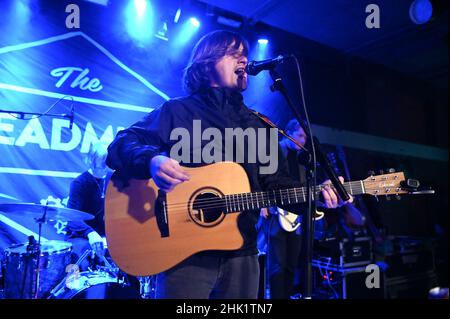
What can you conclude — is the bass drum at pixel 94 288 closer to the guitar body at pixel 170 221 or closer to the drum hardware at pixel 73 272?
the drum hardware at pixel 73 272

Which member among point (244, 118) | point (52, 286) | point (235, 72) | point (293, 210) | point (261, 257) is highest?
point (235, 72)

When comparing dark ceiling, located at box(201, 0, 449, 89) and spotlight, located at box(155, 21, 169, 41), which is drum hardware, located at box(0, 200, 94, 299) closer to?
spotlight, located at box(155, 21, 169, 41)

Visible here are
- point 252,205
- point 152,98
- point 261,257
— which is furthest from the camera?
point 152,98

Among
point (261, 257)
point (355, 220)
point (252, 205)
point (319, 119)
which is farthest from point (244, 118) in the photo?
point (319, 119)

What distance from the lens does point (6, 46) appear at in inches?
115

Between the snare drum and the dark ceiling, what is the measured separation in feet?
10.7

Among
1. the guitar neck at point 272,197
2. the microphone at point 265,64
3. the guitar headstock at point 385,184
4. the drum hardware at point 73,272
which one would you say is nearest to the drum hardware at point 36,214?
the drum hardware at point 73,272

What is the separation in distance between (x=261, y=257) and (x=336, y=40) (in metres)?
3.58

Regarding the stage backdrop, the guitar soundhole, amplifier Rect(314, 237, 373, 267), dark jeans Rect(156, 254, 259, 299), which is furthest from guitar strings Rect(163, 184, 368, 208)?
amplifier Rect(314, 237, 373, 267)

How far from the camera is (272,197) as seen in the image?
187 centimetres

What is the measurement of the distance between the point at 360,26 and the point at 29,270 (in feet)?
14.8

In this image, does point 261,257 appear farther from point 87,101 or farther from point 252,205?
point 87,101

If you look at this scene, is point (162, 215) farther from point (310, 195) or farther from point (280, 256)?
point (280, 256)

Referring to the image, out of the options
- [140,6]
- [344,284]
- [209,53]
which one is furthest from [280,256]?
[140,6]
